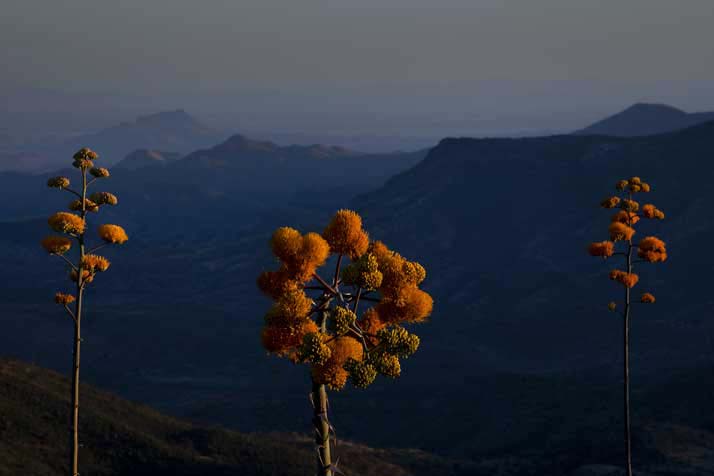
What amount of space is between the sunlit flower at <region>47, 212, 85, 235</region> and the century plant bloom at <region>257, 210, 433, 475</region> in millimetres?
7296

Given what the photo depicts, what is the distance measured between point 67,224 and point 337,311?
26.9 feet

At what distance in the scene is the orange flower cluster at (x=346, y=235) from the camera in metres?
9.76

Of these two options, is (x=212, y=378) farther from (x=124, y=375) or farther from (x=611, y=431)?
(x=611, y=431)

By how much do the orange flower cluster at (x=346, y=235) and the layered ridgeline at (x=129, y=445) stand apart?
4030cm

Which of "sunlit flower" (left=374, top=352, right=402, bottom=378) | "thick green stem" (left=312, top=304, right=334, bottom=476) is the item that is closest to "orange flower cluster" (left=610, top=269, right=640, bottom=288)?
"sunlit flower" (left=374, top=352, right=402, bottom=378)

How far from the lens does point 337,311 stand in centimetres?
931

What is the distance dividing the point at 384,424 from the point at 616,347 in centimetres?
4713

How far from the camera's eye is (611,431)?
76.8 m

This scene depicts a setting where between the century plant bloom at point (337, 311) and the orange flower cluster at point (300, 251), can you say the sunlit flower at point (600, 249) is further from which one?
the orange flower cluster at point (300, 251)

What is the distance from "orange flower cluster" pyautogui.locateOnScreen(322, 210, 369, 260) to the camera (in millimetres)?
9758

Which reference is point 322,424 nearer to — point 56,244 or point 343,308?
point 343,308

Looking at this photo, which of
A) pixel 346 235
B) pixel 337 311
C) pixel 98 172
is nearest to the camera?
pixel 337 311

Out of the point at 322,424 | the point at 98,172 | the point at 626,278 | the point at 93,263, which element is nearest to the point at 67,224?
the point at 93,263

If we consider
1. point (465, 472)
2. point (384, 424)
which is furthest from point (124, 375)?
point (465, 472)
